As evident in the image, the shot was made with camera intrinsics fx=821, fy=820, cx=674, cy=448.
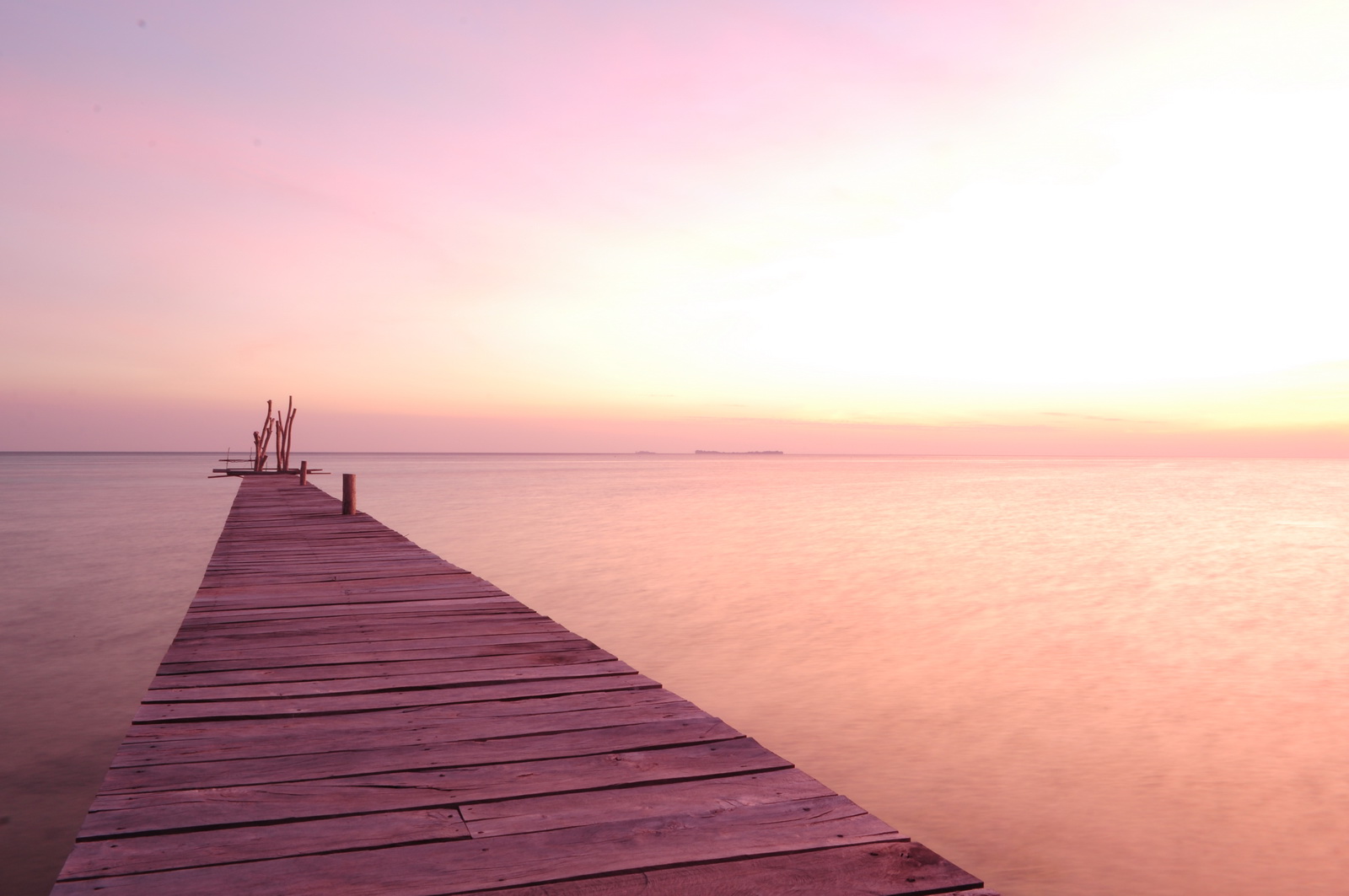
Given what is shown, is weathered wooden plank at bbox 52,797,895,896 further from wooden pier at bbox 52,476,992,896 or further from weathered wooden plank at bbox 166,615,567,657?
weathered wooden plank at bbox 166,615,567,657

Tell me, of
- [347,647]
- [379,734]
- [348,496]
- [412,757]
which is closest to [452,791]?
[412,757]

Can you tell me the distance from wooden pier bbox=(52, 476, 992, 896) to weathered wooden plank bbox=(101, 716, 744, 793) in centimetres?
1

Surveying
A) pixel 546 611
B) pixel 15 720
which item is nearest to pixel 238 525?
pixel 546 611

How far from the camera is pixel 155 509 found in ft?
93.4

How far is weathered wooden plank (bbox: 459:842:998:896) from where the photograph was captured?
211 centimetres

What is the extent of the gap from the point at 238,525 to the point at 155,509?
19670mm

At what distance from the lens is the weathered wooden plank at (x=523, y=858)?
84.2 inches

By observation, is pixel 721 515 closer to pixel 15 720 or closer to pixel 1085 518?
pixel 1085 518

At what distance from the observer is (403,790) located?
2750 millimetres

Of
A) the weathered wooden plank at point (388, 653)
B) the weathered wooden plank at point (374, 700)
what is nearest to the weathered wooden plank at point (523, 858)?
the weathered wooden plank at point (374, 700)

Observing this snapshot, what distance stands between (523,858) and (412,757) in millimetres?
959

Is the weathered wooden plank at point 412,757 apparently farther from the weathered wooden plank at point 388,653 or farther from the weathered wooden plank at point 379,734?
the weathered wooden plank at point 388,653

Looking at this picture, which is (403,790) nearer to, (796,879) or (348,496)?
(796,879)

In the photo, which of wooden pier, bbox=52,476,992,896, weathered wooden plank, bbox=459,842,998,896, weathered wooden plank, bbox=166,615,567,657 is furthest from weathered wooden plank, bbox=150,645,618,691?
weathered wooden plank, bbox=459,842,998,896
